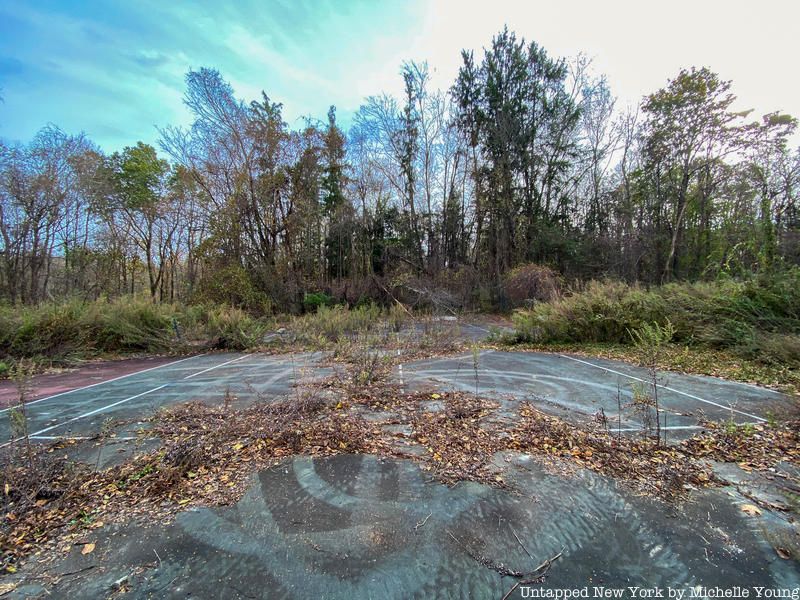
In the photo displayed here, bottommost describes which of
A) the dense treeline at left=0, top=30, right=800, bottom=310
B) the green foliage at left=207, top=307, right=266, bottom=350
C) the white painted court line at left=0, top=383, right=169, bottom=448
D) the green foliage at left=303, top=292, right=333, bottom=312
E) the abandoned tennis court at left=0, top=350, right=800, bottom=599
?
the abandoned tennis court at left=0, top=350, right=800, bottom=599

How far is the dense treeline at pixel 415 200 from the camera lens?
12.3 meters

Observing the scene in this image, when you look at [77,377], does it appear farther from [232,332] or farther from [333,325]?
[333,325]

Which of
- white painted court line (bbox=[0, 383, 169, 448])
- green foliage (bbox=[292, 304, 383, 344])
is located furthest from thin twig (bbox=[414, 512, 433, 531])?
green foliage (bbox=[292, 304, 383, 344])

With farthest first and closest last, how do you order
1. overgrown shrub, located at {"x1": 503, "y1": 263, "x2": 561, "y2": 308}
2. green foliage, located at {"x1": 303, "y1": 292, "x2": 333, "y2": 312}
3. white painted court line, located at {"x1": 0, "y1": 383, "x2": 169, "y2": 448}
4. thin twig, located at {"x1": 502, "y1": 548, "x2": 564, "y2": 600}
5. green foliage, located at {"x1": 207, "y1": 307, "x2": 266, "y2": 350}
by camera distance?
green foliage, located at {"x1": 303, "y1": 292, "x2": 333, "y2": 312} → overgrown shrub, located at {"x1": 503, "y1": 263, "x2": 561, "y2": 308} → green foliage, located at {"x1": 207, "y1": 307, "x2": 266, "y2": 350} → white painted court line, located at {"x1": 0, "y1": 383, "x2": 169, "y2": 448} → thin twig, located at {"x1": 502, "y1": 548, "x2": 564, "y2": 600}

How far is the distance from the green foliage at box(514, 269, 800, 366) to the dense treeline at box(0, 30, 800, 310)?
5607mm

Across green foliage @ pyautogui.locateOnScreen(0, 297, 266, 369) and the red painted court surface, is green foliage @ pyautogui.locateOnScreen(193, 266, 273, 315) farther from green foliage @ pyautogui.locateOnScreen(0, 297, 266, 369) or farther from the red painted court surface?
the red painted court surface

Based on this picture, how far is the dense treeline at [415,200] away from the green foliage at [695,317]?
5607 mm

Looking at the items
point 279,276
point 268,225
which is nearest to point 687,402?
point 279,276

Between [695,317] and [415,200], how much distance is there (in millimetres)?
13237

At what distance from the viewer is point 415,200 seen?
17.4m

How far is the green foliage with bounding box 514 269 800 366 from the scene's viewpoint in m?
5.56

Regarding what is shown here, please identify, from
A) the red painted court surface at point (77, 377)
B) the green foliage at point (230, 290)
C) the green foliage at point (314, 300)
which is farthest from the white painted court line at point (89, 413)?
the green foliage at point (314, 300)

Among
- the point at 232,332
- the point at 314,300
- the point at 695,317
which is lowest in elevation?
the point at 232,332

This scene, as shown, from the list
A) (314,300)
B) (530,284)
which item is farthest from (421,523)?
(314,300)
